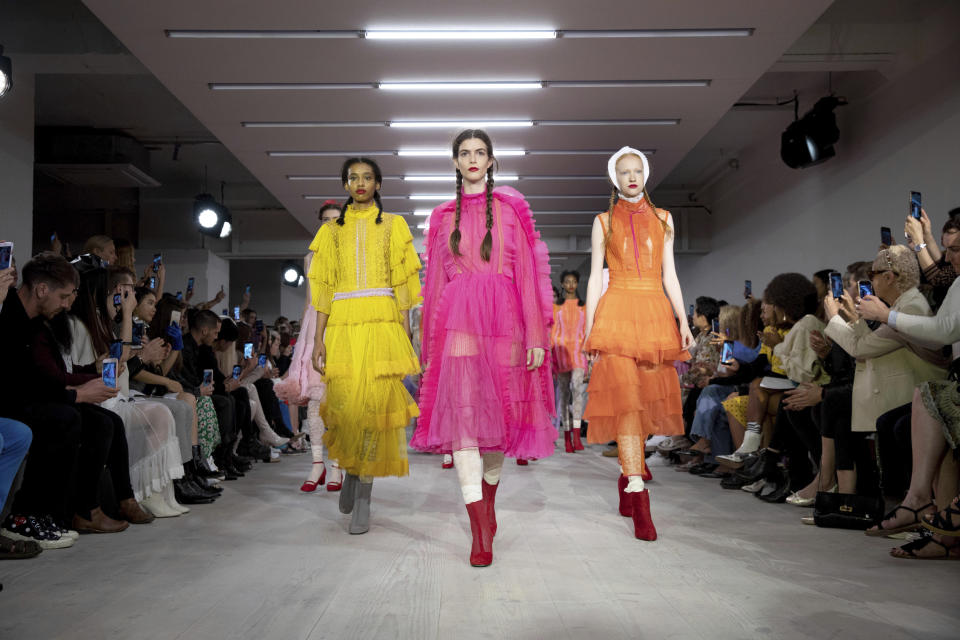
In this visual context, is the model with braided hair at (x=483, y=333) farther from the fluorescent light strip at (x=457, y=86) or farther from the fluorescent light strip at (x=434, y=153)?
the fluorescent light strip at (x=434, y=153)

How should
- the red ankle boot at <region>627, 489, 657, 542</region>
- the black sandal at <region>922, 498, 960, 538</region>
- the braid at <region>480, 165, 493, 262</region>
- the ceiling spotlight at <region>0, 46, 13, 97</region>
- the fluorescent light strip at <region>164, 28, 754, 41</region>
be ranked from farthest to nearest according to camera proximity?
1. the fluorescent light strip at <region>164, 28, 754, 41</region>
2. the ceiling spotlight at <region>0, 46, 13, 97</region>
3. the red ankle boot at <region>627, 489, 657, 542</region>
4. the braid at <region>480, 165, 493, 262</region>
5. the black sandal at <region>922, 498, 960, 538</region>

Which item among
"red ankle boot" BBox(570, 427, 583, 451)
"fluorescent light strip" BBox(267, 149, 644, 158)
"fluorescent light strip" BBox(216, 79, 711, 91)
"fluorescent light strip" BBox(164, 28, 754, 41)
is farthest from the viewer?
"fluorescent light strip" BBox(267, 149, 644, 158)

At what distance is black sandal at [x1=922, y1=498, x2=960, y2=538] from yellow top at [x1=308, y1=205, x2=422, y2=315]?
77.0 inches

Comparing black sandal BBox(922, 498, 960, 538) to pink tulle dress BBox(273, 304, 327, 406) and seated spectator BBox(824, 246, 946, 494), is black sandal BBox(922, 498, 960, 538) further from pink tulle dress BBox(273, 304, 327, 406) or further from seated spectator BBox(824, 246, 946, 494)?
pink tulle dress BBox(273, 304, 327, 406)

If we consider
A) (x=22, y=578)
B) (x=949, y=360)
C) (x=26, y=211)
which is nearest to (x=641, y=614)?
(x=22, y=578)

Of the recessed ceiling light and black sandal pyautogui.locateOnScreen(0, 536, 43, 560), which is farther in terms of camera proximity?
the recessed ceiling light

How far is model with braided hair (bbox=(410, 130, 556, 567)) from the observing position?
2586 millimetres

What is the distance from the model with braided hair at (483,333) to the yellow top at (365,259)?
333mm

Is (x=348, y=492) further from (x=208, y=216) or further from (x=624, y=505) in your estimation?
(x=208, y=216)

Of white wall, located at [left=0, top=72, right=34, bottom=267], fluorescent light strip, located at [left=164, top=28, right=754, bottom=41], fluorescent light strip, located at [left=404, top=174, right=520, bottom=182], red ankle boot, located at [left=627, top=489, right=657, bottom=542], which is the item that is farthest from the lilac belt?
fluorescent light strip, located at [left=404, top=174, right=520, bottom=182]

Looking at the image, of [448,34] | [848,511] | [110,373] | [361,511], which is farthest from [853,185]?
[110,373]

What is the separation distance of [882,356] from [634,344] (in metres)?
1.00

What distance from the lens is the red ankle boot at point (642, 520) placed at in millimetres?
2828

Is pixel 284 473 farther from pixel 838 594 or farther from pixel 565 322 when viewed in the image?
pixel 838 594
